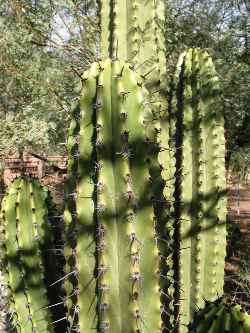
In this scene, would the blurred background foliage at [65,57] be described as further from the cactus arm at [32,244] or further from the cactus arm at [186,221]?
the cactus arm at [32,244]

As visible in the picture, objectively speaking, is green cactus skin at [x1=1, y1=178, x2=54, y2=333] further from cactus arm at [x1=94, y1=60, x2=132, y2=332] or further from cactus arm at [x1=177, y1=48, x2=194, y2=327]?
cactus arm at [x1=177, y1=48, x2=194, y2=327]

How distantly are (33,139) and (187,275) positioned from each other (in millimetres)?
4901

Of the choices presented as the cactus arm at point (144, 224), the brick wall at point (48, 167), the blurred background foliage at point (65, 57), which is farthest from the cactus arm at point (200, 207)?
the blurred background foliage at point (65, 57)

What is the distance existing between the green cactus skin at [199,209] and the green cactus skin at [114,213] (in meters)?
1.04

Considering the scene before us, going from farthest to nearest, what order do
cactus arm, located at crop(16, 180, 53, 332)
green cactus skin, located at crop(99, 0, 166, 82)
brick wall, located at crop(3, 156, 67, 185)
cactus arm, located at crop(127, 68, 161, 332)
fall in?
brick wall, located at crop(3, 156, 67, 185), green cactus skin, located at crop(99, 0, 166, 82), cactus arm, located at crop(16, 180, 53, 332), cactus arm, located at crop(127, 68, 161, 332)

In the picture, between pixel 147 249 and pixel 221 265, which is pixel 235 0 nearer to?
pixel 221 265

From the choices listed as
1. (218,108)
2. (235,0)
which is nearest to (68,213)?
(218,108)

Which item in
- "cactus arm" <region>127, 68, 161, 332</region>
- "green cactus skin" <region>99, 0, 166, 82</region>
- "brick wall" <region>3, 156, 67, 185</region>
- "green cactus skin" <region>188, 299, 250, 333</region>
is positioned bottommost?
"green cactus skin" <region>188, 299, 250, 333</region>

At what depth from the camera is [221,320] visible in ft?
5.71

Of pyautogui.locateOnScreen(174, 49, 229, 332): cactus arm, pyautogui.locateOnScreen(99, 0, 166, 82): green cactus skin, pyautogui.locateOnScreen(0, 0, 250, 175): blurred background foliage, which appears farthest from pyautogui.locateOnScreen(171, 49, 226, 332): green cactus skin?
pyautogui.locateOnScreen(0, 0, 250, 175): blurred background foliage

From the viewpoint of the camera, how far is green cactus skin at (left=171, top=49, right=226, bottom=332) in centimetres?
290

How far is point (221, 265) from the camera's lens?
2.95 metres

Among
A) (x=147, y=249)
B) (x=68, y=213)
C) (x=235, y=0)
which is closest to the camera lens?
(x=147, y=249)

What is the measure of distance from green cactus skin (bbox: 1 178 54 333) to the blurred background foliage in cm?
372
